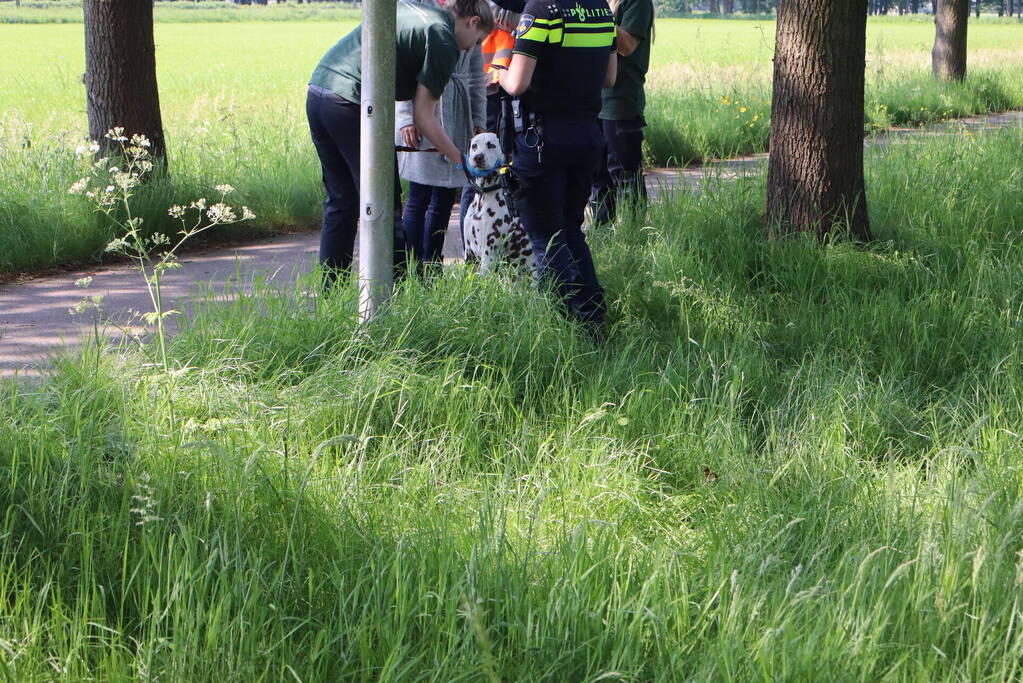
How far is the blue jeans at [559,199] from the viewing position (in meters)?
5.40

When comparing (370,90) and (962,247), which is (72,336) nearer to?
(370,90)

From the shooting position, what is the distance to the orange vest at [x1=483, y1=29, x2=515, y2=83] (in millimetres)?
5863

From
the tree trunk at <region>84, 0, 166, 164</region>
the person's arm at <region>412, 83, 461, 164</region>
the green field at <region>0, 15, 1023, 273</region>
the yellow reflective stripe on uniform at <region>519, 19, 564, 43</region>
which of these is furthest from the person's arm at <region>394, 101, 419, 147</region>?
the tree trunk at <region>84, 0, 166, 164</region>

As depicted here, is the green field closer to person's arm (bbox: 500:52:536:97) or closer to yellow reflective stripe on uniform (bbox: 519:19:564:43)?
person's arm (bbox: 500:52:536:97)

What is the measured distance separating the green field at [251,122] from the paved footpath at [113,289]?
48 centimetres

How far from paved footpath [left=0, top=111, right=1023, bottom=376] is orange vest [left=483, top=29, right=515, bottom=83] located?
4.93 ft

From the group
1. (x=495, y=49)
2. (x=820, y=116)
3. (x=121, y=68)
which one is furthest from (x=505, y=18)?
(x=121, y=68)

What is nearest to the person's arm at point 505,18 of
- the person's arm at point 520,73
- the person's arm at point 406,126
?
the person's arm at point 406,126

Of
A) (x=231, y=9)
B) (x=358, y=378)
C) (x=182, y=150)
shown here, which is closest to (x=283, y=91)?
(x=182, y=150)

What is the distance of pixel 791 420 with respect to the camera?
438cm

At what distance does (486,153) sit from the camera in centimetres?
566

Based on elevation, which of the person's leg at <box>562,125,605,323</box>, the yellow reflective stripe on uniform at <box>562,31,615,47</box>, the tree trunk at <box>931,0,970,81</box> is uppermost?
the tree trunk at <box>931,0,970,81</box>

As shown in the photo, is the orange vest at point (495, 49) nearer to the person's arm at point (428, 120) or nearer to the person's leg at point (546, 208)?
the person's arm at point (428, 120)

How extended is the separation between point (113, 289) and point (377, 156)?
282 centimetres
